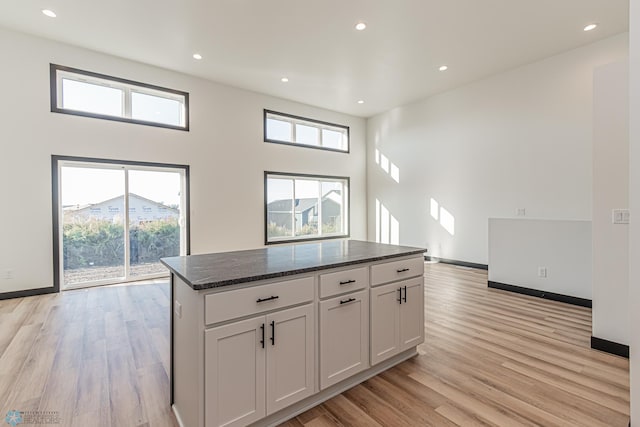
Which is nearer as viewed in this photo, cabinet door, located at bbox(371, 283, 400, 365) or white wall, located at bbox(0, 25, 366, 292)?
cabinet door, located at bbox(371, 283, 400, 365)

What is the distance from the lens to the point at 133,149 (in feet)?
16.8

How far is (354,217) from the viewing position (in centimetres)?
829

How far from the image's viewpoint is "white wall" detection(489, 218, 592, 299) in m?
3.89

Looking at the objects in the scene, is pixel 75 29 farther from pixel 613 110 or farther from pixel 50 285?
pixel 613 110

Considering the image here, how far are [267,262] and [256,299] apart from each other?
0.40 metres

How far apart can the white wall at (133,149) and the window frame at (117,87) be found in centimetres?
8

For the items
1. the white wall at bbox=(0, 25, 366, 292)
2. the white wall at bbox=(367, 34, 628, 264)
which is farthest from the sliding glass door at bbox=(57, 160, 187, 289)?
the white wall at bbox=(367, 34, 628, 264)

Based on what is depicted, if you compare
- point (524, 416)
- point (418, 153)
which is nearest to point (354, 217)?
point (418, 153)

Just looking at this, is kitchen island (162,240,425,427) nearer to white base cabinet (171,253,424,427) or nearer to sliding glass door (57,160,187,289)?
white base cabinet (171,253,424,427)

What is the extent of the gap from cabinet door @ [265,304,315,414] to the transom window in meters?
5.42

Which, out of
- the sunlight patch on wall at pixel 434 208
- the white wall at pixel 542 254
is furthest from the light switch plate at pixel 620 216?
the sunlight patch on wall at pixel 434 208

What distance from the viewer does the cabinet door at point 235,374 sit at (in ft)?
4.92

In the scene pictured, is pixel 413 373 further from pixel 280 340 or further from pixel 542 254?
pixel 542 254

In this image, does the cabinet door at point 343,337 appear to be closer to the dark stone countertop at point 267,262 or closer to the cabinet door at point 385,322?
the cabinet door at point 385,322
